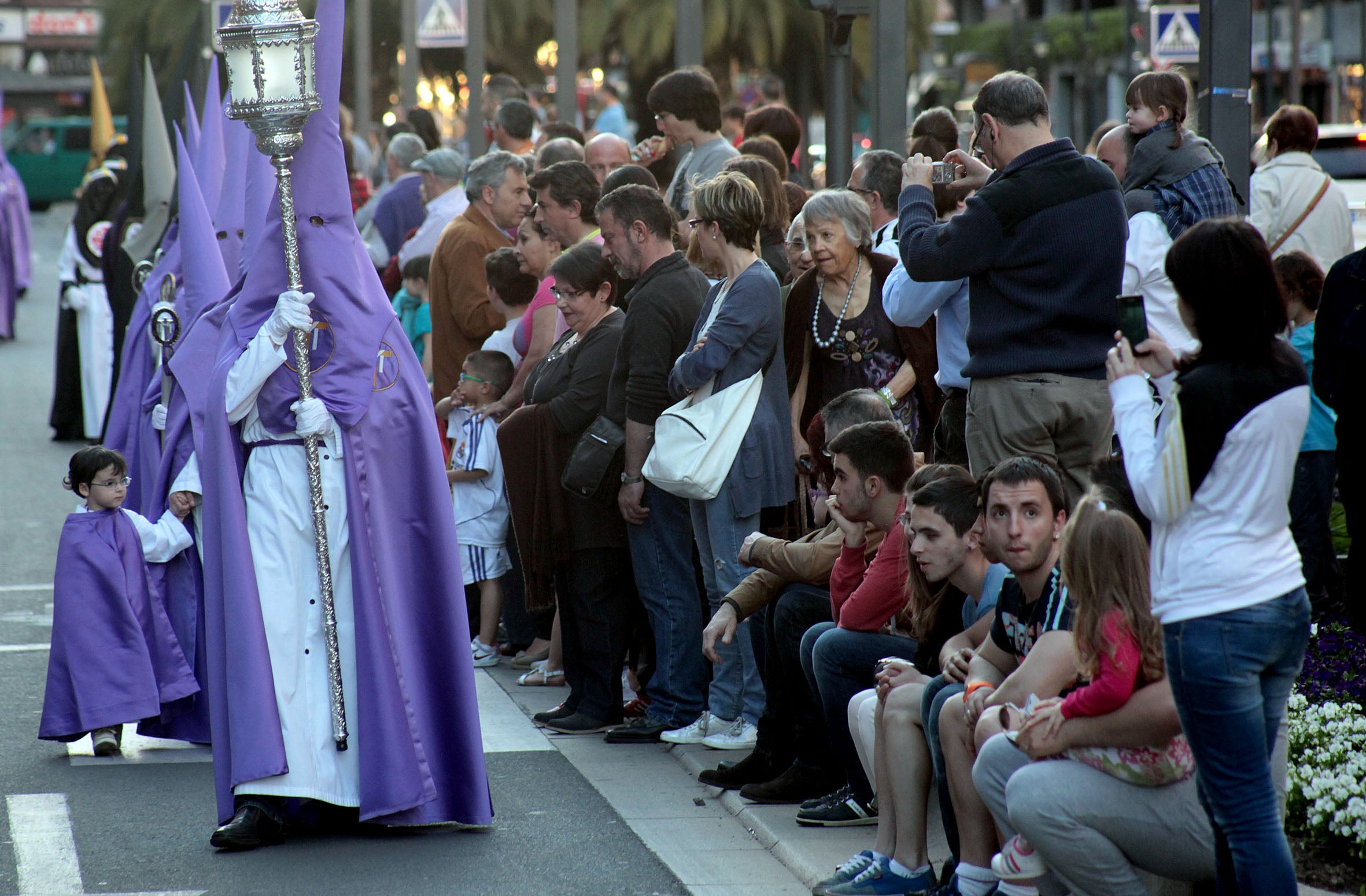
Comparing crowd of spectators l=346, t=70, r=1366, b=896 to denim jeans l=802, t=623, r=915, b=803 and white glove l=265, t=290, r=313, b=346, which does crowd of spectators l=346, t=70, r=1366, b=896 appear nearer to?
denim jeans l=802, t=623, r=915, b=803

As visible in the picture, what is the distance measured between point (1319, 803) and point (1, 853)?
12.8 ft

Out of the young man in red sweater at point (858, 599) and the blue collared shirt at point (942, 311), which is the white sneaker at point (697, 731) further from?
the blue collared shirt at point (942, 311)

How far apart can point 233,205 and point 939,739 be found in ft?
15.2

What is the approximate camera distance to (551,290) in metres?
8.27

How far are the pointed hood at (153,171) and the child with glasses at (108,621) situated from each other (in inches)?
191

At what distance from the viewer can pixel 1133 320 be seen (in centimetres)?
397

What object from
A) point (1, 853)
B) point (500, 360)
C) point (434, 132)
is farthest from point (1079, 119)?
point (1, 853)

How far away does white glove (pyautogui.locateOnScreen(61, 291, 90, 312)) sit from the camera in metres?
15.9

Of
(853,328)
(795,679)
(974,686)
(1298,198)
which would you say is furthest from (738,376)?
(1298,198)

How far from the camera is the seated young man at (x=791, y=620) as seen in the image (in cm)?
605

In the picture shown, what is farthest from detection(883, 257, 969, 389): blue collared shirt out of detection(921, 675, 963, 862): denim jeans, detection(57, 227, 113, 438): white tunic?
detection(57, 227, 113, 438): white tunic

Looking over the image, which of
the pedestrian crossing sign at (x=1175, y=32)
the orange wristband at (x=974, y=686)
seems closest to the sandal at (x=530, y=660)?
the orange wristband at (x=974, y=686)

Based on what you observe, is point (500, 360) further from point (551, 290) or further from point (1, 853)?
point (1, 853)

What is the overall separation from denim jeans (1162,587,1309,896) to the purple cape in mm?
4327
